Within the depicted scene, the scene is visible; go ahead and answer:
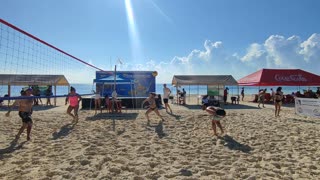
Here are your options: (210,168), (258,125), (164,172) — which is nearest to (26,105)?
(164,172)

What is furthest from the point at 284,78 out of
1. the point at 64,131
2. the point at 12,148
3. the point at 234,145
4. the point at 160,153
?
the point at 12,148

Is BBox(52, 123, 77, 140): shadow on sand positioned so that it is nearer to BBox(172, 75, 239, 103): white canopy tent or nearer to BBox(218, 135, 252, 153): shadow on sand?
BBox(218, 135, 252, 153): shadow on sand

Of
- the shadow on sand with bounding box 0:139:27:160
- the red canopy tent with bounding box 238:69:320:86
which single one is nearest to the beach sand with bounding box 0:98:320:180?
the shadow on sand with bounding box 0:139:27:160

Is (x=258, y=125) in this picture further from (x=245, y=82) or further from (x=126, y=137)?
(x=245, y=82)

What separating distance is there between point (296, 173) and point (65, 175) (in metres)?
3.11

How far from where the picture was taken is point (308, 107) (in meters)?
10.5

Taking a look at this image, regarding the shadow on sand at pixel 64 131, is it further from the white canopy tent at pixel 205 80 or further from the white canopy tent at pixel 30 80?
the white canopy tent at pixel 30 80

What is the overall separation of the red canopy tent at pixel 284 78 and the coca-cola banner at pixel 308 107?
764cm

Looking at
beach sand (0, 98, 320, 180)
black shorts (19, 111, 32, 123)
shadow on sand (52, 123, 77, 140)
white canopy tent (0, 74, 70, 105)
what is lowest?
beach sand (0, 98, 320, 180)

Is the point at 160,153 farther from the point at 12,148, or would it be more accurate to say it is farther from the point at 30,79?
the point at 30,79

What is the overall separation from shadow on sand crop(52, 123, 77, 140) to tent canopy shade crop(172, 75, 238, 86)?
396 inches

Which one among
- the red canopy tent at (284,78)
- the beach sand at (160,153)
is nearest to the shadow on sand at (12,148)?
the beach sand at (160,153)

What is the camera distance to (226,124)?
852 centimetres

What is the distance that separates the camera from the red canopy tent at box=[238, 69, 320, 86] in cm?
1868
